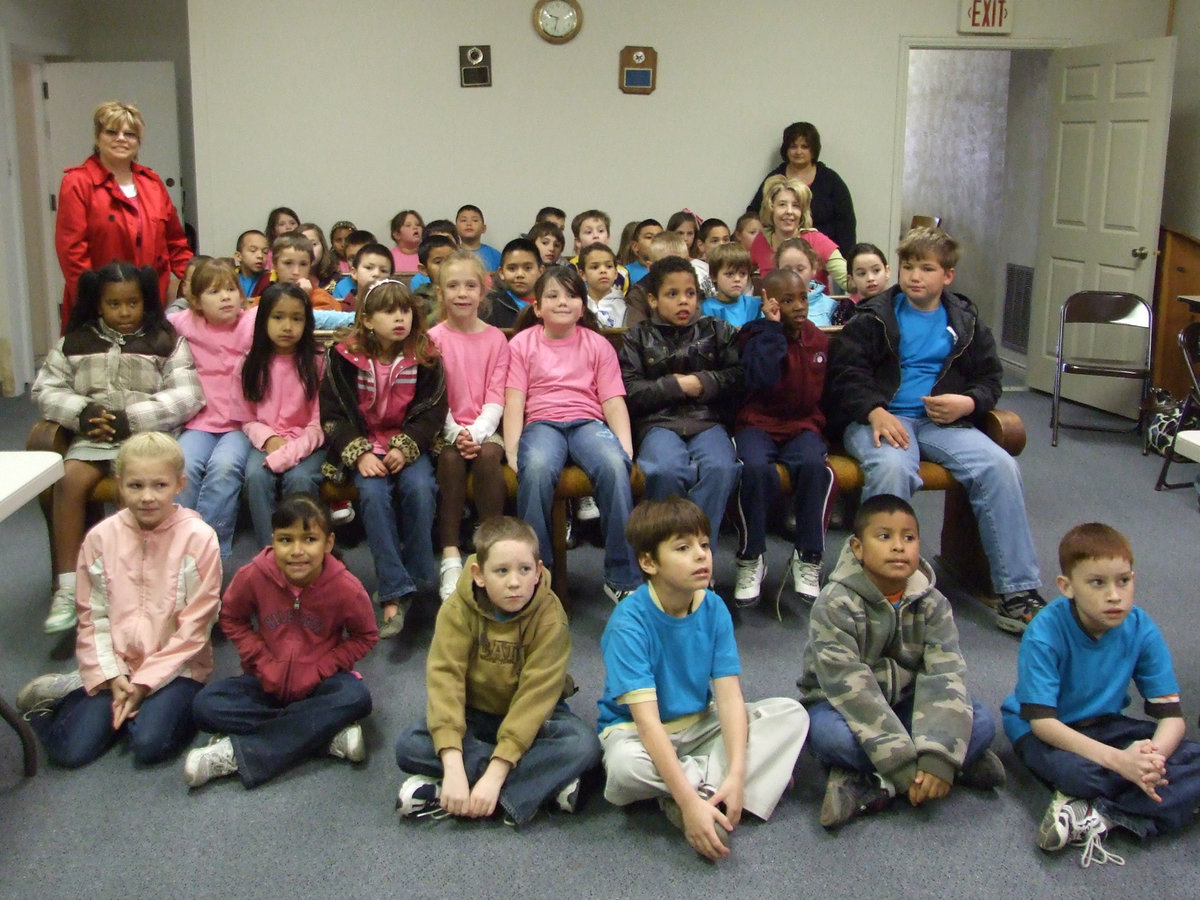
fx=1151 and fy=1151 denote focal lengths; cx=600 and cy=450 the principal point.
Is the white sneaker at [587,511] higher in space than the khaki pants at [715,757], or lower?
higher

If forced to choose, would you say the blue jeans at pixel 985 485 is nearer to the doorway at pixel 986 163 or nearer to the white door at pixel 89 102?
the doorway at pixel 986 163

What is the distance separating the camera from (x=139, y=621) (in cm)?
252

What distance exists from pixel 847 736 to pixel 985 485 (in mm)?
1178

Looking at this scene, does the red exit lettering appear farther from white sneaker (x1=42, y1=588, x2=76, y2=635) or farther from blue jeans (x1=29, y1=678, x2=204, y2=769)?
blue jeans (x1=29, y1=678, x2=204, y2=769)

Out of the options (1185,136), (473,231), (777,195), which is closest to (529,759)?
(777,195)

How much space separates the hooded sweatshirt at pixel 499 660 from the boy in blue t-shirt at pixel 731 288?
1618mm

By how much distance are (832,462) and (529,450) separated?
87 centimetres

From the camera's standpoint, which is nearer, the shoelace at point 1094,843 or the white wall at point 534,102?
the shoelace at point 1094,843

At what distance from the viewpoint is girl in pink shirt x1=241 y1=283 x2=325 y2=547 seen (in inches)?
122

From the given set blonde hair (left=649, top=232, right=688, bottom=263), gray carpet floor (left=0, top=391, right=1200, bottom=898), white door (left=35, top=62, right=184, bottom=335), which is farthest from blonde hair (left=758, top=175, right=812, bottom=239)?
white door (left=35, top=62, right=184, bottom=335)

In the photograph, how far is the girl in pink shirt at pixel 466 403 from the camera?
10.4 feet

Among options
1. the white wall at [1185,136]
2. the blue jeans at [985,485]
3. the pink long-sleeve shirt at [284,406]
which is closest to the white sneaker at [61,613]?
the pink long-sleeve shirt at [284,406]

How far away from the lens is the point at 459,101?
20.2 ft

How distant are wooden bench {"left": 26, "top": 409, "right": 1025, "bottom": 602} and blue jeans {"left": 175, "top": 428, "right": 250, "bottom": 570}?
201 millimetres
